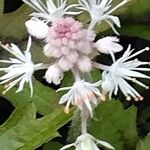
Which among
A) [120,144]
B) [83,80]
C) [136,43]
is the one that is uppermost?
[83,80]

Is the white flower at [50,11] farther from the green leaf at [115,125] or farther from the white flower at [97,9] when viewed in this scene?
the green leaf at [115,125]

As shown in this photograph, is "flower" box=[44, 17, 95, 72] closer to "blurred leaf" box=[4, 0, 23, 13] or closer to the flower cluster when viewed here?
the flower cluster

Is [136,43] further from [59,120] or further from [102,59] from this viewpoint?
[59,120]

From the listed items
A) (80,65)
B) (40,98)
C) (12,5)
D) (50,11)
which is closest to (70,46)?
(80,65)

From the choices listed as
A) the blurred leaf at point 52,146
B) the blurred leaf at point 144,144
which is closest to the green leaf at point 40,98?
the blurred leaf at point 52,146

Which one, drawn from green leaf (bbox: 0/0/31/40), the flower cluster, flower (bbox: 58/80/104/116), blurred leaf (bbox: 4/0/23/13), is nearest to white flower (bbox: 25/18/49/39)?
the flower cluster

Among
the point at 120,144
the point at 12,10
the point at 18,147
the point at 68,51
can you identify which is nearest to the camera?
the point at 68,51

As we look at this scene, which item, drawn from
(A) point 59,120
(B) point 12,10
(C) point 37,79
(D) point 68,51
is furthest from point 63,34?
(B) point 12,10

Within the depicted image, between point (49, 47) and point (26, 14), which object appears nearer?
point (49, 47)
